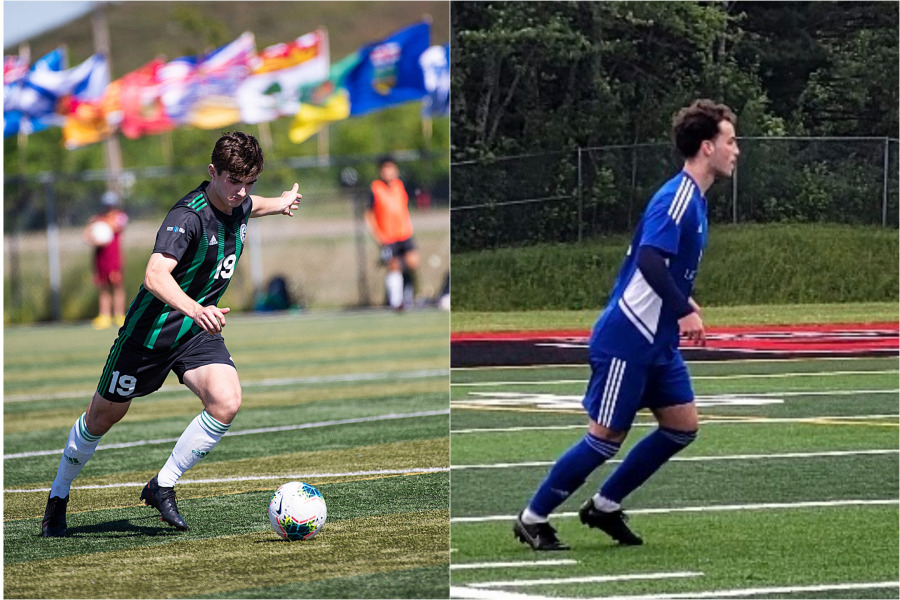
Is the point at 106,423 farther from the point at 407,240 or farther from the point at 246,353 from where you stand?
the point at 407,240

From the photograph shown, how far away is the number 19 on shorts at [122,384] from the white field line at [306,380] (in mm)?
5838

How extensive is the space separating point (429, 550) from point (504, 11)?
6.04ft

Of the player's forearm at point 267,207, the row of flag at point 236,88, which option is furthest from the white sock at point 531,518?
the row of flag at point 236,88

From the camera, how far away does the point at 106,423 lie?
529 centimetres

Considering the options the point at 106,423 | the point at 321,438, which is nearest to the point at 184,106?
the point at 321,438

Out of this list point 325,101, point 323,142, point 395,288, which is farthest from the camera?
point 323,142

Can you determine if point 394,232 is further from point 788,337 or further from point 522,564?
Answer: point 522,564

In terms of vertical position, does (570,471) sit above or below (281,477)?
above

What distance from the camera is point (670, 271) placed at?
3.53 meters

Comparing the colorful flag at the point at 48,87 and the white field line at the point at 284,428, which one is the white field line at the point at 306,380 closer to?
the white field line at the point at 284,428

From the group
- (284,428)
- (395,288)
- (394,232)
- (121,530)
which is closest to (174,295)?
(121,530)

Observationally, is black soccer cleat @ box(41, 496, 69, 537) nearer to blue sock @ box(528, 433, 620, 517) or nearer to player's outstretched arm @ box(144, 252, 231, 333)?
player's outstretched arm @ box(144, 252, 231, 333)

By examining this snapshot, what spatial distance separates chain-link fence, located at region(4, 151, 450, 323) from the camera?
74.4 feet

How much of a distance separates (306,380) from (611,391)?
7.93 metres
